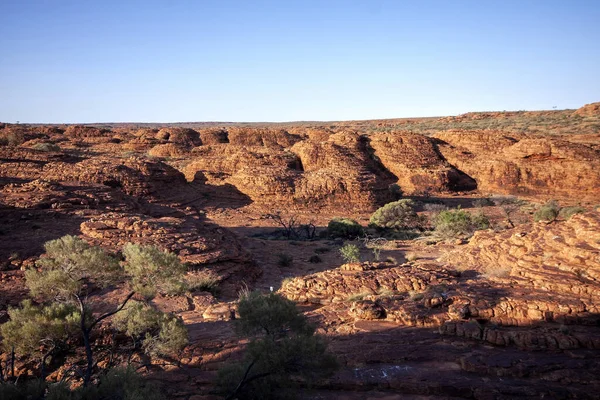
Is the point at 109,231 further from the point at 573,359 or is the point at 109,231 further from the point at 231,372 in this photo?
the point at 573,359

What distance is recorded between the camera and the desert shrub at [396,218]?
1972 centimetres

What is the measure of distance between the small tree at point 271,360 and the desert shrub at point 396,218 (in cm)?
1496

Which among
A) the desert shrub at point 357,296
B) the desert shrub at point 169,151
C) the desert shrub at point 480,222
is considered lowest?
the desert shrub at point 480,222

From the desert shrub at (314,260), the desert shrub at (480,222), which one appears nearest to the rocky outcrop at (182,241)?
the desert shrub at (314,260)

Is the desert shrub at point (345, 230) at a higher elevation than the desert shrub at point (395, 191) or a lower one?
lower

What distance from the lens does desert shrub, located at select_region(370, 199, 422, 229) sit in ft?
64.7

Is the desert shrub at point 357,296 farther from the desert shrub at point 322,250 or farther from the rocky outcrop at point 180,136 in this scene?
the rocky outcrop at point 180,136

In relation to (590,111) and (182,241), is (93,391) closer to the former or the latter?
(182,241)

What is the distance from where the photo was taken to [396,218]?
65.9 ft

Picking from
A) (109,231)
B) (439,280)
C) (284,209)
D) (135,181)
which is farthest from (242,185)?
(439,280)

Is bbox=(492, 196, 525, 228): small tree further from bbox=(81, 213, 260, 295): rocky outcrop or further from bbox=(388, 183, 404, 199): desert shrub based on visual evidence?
bbox=(81, 213, 260, 295): rocky outcrop

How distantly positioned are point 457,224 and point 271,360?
13939 millimetres

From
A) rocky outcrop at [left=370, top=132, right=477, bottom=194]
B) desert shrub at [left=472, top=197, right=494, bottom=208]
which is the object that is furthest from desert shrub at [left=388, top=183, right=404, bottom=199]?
desert shrub at [left=472, top=197, right=494, bottom=208]

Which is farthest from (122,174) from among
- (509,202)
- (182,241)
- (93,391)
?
(509,202)
